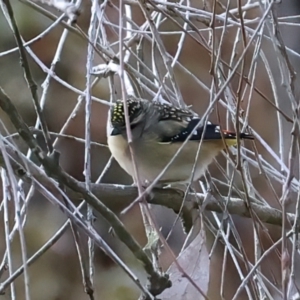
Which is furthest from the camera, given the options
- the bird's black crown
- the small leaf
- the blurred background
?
A: the blurred background

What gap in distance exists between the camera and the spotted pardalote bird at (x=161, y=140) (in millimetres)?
2033

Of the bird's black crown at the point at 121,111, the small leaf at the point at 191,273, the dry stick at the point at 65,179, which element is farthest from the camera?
the bird's black crown at the point at 121,111

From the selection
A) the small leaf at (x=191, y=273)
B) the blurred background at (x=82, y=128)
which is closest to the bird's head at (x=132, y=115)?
the small leaf at (x=191, y=273)

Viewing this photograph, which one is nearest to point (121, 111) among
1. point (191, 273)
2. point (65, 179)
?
point (191, 273)

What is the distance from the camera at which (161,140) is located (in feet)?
7.06

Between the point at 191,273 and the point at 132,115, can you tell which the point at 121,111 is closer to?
the point at 132,115

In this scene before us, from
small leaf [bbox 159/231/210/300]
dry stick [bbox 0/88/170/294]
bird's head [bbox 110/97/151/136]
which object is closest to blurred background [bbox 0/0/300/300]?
bird's head [bbox 110/97/151/136]

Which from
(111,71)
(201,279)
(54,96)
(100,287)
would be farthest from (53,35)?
(201,279)

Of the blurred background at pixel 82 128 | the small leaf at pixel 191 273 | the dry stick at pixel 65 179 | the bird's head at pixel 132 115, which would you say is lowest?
the blurred background at pixel 82 128

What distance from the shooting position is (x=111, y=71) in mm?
1643

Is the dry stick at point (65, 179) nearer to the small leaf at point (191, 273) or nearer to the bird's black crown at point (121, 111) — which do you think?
the small leaf at point (191, 273)

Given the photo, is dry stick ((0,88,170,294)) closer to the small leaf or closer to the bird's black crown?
the small leaf

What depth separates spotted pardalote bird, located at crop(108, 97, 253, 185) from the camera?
2.03 metres

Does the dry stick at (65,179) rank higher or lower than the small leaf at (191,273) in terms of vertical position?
higher
